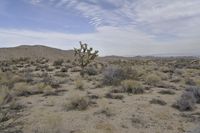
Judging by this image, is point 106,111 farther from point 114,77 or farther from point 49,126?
point 114,77

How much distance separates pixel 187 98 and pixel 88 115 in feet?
15.4

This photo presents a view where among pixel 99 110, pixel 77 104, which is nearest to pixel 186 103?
pixel 99 110

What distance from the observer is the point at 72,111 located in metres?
11.7

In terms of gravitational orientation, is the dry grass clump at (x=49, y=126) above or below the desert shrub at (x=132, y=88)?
below

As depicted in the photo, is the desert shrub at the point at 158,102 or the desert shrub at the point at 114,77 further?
the desert shrub at the point at 114,77

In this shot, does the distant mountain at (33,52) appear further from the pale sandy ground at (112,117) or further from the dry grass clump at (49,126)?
the dry grass clump at (49,126)

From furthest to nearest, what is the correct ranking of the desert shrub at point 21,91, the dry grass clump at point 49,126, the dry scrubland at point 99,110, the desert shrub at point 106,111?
the desert shrub at point 21,91, the desert shrub at point 106,111, the dry scrubland at point 99,110, the dry grass clump at point 49,126

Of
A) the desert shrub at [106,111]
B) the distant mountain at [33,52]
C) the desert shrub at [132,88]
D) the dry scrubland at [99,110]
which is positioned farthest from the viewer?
the distant mountain at [33,52]

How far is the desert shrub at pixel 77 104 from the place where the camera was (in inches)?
470

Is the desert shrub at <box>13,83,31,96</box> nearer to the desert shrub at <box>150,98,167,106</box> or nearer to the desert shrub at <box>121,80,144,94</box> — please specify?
the desert shrub at <box>121,80,144,94</box>

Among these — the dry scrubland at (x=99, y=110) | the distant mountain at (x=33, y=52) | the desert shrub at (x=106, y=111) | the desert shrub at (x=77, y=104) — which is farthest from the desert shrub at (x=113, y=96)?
the distant mountain at (x=33, y=52)

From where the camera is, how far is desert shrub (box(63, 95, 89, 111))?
39.2 feet

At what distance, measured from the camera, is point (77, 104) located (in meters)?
12.3

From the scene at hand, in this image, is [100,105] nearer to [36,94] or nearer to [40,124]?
[40,124]
